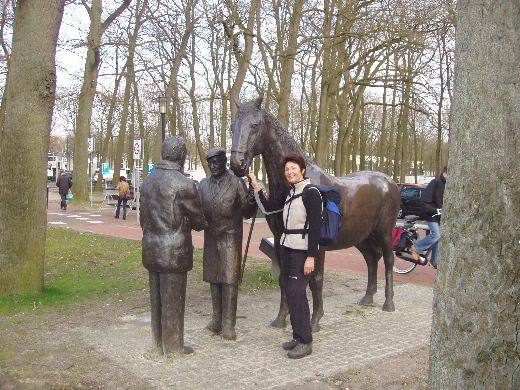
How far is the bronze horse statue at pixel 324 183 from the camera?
16.4 ft

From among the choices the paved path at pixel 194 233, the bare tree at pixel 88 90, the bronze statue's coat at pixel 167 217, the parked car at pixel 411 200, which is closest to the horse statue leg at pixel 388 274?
the paved path at pixel 194 233

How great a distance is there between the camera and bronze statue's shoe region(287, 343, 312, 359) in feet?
15.7

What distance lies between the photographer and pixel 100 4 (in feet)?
67.6

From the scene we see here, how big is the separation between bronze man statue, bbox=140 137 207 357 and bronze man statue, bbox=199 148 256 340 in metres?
0.42

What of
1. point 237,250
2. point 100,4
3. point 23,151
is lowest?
point 237,250

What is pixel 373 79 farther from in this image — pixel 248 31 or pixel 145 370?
pixel 145 370

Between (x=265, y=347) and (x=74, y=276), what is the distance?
436 cm

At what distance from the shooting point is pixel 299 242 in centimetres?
471

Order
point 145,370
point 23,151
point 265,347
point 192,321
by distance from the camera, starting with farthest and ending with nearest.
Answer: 1. point 23,151
2. point 192,321
3. point 265,347
4. point 145,370

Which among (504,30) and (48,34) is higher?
(48,34)

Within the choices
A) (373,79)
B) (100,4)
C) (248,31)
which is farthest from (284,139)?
(100,4)

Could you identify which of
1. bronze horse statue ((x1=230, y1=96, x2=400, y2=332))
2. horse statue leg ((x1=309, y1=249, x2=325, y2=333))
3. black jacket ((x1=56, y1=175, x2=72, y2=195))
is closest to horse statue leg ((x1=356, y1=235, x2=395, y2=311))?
bronze horse statue ((x1=230, y1=96, x2=400, y2=332))

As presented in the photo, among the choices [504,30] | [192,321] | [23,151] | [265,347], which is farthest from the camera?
[23,151]

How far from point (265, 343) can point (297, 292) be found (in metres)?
0.84
